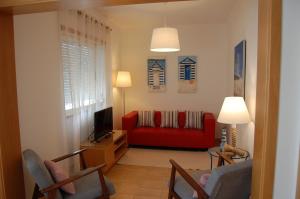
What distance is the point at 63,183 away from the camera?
6.20ft

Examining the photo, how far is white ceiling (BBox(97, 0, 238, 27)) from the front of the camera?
3.56 metres

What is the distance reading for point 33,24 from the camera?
2455mm

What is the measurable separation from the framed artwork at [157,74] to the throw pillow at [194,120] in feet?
2.97

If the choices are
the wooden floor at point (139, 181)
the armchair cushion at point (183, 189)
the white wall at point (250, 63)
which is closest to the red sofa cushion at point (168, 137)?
the wooden floor at point (139, 181)

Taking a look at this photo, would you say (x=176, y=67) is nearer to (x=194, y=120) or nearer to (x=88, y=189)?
(x=194, y=120)

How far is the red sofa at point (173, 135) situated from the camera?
165 inches

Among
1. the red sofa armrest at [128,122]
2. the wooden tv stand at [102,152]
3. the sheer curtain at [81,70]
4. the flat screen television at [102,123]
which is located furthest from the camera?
the red sofa armrest at [128,122]

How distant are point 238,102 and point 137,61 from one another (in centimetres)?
→ 317

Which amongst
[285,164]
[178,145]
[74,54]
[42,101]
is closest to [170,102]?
[178,145]

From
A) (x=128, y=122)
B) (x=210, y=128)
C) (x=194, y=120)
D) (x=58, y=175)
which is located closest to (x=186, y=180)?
(x=58, y=175)

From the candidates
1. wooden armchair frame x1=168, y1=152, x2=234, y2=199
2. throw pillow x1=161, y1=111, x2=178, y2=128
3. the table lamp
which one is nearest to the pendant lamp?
the table lamp

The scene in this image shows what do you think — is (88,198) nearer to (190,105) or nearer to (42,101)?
(42,101)

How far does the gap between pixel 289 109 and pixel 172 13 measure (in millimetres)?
3327

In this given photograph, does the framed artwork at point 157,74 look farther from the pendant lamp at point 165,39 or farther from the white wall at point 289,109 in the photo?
the white wall at point 289,109
